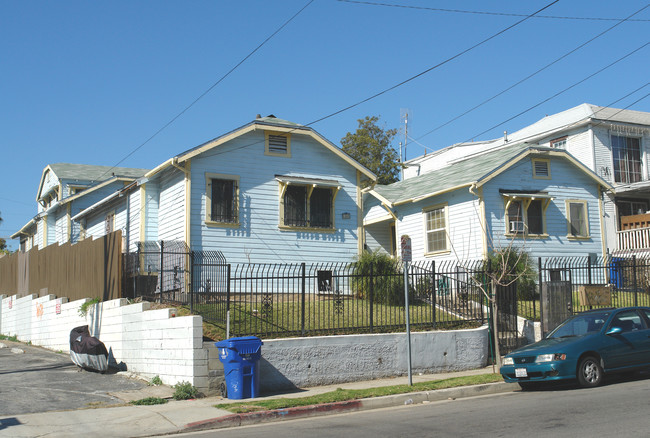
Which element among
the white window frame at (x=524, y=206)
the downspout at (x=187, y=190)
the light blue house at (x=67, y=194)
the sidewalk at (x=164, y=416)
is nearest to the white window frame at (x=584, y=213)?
the white window frame at (x=524, y=206)

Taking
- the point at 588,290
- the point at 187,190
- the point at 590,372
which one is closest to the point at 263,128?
the point at 187,190

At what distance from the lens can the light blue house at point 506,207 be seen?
899 inches

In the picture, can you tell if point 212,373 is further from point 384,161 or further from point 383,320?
point 384,161

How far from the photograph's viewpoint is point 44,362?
57.2 feet

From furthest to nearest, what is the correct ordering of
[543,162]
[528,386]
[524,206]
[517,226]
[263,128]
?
[543,162] < [524,206] < [517,226] < [263,128] < [528,386]

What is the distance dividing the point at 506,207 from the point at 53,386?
1597cm

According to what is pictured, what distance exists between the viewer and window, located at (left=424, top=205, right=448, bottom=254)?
2419cm

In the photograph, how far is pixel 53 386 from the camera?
44.1 ft

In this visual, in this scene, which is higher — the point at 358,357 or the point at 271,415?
the point at 358,357

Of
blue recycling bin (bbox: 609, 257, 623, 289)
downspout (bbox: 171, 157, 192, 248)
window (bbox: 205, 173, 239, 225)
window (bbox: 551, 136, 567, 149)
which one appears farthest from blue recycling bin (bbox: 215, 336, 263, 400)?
window (bbox: 551, 136, 567, 149)

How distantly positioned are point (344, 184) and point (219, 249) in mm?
5203

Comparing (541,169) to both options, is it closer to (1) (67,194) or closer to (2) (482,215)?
(2) (482,215)

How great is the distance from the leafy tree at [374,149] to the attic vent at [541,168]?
789 inches

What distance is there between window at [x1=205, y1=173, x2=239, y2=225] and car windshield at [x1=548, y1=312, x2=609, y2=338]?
11.0 meters
